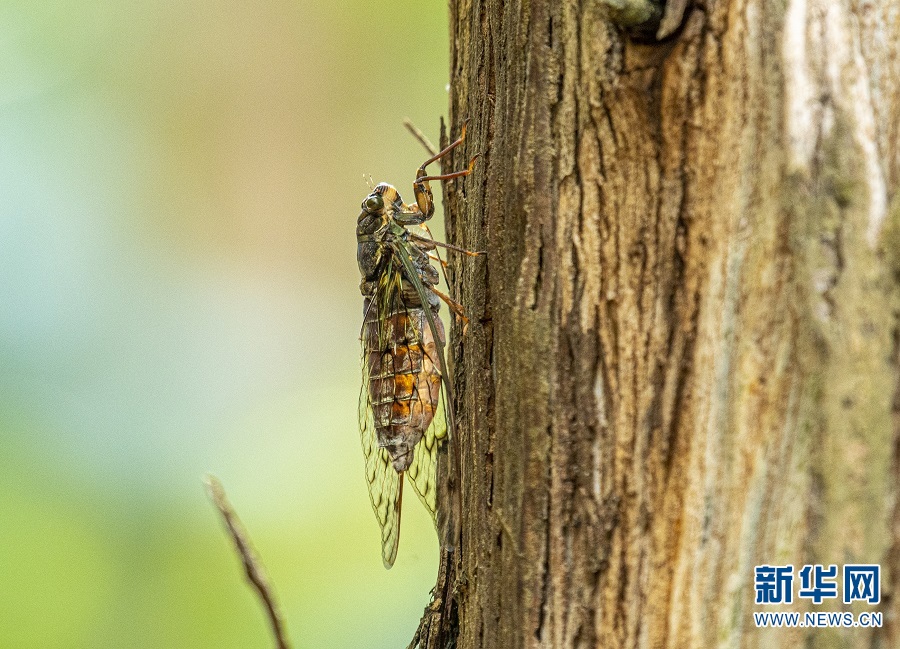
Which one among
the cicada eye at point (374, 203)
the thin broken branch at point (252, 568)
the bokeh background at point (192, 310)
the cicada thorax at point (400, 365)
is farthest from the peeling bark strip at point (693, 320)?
the bokeh background at point (192, 310)

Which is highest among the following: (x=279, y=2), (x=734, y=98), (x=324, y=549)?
(x=279, y=2)

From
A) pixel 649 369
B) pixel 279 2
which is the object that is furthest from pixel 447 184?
pixel 279 2

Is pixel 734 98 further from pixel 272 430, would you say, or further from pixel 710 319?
pixel 272 430

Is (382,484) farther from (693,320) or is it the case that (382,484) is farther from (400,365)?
(693,320)

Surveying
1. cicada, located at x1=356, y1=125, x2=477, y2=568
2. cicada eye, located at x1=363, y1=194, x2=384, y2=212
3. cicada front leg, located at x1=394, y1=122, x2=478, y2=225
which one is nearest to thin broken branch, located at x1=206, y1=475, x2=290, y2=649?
cicada, located at x1=356, y1=125, x2=477, y2=568

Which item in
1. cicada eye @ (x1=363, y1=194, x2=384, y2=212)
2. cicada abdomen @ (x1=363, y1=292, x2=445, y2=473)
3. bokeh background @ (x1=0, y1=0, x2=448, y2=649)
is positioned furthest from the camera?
bokeh background @ (x1=0, y1=0, x2=448, y2=649)

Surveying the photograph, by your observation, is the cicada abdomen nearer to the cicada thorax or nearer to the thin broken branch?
the cicada thorax
